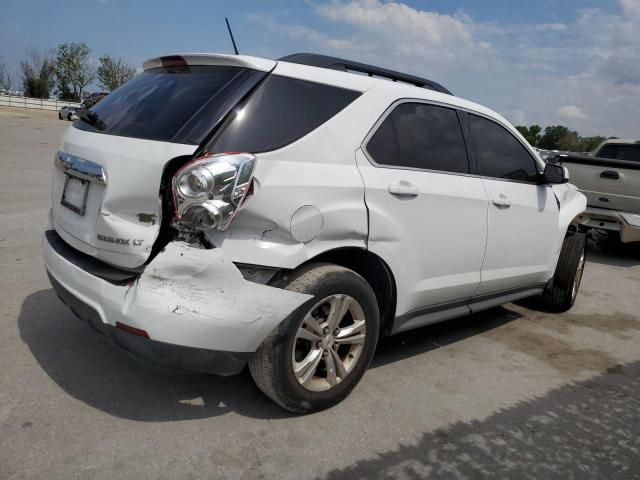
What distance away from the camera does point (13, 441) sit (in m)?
2.48

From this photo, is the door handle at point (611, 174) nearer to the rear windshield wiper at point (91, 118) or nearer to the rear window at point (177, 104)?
the rear window at point (177, 104)

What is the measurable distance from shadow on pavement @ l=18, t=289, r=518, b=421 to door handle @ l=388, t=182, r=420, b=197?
1231 millimetres

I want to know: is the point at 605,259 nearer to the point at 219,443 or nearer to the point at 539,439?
the point at 539,439

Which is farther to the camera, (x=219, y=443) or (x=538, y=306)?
(x=538, y=306)

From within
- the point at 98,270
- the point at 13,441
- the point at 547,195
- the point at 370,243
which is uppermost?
the point at 547,195

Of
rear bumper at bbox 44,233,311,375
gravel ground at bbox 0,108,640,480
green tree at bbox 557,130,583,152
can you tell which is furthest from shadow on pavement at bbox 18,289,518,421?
green tree at bbox 557,130,583,152

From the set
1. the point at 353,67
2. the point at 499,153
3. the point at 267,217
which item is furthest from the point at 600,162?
the point at 267,217

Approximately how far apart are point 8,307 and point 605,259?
8.01m

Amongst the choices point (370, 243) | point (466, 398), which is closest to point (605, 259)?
point (466, 398)

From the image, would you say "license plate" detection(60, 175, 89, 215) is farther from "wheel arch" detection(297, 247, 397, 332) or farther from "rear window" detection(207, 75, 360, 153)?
"wheel arch" detection(297, 247, 397, 332)

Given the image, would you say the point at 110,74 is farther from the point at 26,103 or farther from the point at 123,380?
the point at 123,380

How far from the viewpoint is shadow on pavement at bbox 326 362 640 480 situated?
102 inches

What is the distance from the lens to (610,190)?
7633mm

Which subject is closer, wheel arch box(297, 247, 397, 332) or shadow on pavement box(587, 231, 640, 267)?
wheel arch box(297, 247, 397, 332)
